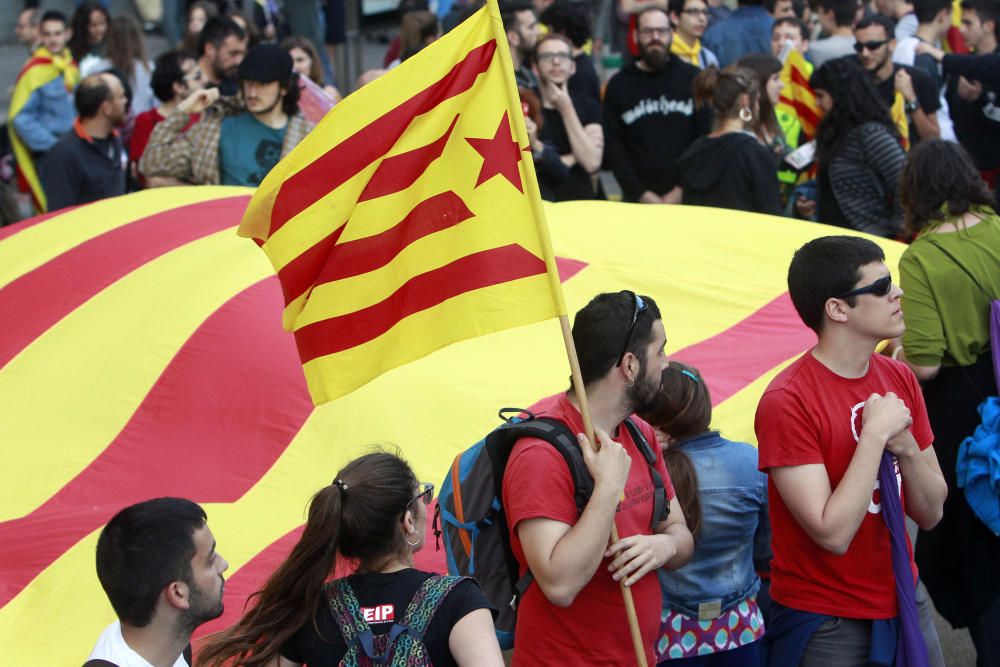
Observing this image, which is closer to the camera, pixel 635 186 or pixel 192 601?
pixel 192 601

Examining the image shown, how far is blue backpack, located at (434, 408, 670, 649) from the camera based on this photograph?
10.5 ft

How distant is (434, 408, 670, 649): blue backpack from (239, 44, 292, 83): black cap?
12.1 feet

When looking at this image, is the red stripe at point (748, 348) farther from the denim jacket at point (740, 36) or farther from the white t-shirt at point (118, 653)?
the denim jacket at point (740, 36)

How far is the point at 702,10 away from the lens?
31.6ft

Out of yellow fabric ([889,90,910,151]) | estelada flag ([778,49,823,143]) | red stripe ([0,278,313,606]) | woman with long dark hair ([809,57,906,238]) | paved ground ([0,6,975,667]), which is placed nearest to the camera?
red stripe ([0,278,313,606])

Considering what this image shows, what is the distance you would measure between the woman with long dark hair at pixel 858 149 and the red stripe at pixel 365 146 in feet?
11.0

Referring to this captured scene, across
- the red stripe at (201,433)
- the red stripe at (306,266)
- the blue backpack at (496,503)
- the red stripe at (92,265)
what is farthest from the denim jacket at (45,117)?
the blue backpack at (496,503)

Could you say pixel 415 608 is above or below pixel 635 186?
above

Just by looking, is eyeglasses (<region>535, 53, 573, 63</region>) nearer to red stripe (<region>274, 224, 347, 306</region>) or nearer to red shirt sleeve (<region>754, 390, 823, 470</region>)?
red stripe (<region>274, 224, 347, 306</region>)

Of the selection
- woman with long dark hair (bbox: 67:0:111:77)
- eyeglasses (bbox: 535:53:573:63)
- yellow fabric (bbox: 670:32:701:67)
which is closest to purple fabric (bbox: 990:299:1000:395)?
eyeglasses (bbox: 535:53:573:63)

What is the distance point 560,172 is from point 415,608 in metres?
4.79

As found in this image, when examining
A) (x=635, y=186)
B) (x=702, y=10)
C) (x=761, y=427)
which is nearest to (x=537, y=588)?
(x=761, y=427)

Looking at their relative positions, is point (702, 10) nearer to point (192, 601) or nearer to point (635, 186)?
point (635, 186)

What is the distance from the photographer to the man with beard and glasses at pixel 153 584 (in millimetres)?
2848
